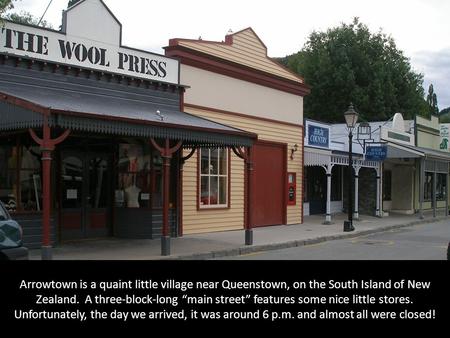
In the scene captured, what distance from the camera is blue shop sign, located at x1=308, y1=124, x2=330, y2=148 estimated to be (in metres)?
23.8

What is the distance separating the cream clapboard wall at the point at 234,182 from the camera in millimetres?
17141

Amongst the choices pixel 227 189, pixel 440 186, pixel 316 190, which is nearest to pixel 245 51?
pixel 227 189

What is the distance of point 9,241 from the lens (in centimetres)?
748

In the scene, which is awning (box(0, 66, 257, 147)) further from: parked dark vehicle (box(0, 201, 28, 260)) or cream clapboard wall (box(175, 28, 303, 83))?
parked dark vehicle (box(0, 201, 28, 260))

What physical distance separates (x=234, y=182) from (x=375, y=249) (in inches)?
217

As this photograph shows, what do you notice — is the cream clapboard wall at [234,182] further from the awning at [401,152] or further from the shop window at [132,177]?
the awning at [401,152]

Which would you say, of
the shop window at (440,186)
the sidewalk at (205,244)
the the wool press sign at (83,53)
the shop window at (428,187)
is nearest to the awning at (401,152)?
the sidewalk at (205,244)

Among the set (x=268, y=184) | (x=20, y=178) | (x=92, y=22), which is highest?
(x=92, y=22)

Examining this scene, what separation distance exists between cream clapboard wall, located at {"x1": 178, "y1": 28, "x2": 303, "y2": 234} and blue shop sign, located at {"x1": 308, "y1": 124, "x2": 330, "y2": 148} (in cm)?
126

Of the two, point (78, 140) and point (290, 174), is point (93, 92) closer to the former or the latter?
point (78, 140)

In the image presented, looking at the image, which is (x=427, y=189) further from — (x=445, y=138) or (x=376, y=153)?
(x=376, y=153)

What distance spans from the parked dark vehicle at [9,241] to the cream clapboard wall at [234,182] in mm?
9369

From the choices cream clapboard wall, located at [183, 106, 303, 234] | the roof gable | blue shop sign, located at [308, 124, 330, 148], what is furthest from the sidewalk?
the roof gable
